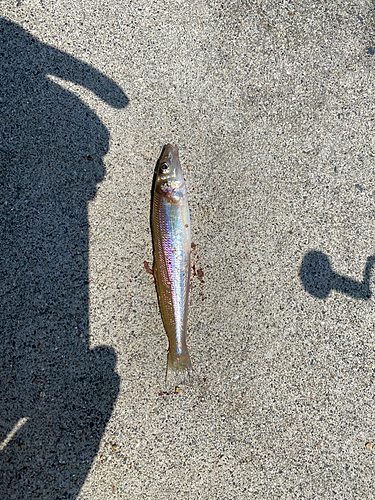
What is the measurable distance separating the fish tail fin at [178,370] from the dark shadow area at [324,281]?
139 cm

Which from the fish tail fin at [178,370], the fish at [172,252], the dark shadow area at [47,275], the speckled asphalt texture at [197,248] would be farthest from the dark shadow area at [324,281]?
the dark shadow area at [47,275]

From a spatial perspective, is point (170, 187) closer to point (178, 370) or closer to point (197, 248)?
point (197, 248)

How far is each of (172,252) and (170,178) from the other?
26.9 inches

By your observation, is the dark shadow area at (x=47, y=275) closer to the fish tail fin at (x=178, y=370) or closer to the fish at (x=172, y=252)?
the fish tail fin at (x=178, y=370)

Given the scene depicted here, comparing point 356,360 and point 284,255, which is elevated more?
point 284,255

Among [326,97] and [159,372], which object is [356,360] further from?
[326,97]

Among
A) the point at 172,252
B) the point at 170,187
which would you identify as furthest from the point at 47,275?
the point at 170,187

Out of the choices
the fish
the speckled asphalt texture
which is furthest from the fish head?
the speckled asphalt texture

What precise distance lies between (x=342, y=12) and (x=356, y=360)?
3.57 metres

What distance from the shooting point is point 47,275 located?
9.18 ft

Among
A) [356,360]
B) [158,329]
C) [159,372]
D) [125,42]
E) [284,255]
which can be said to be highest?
[125,42]

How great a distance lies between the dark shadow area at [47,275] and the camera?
269 cm

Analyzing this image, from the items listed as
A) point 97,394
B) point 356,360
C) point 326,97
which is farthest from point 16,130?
point 356,360

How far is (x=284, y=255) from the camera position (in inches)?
117
